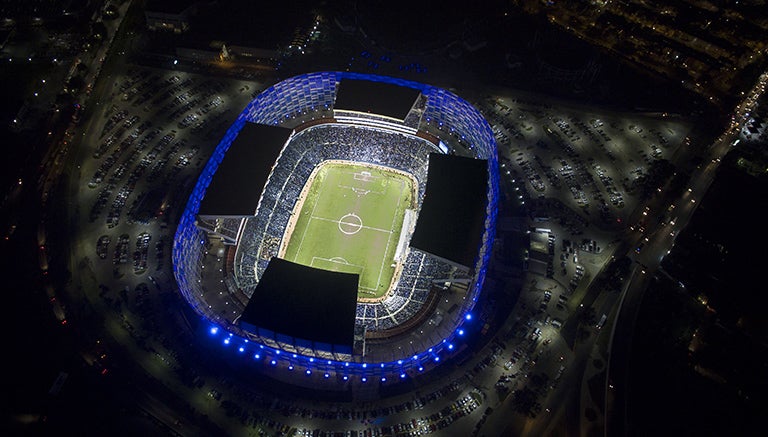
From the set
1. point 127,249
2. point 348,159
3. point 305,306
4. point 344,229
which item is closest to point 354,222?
point 344,229

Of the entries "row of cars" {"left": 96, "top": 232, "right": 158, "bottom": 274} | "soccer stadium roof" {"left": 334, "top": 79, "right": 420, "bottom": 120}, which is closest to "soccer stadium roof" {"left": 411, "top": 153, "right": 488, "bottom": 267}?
"soccer stadium roof" {"left": 334, "top": 79, "right": 420, "bottom": 120}

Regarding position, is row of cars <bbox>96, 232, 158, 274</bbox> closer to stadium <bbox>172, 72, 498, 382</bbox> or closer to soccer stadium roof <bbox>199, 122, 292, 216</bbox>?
stadium <bbox>172, 72, 498, 382</bbox>

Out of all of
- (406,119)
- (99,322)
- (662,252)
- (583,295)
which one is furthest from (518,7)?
(99,322)

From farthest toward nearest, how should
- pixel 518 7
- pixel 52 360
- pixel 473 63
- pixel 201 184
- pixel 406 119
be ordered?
pixel 518 7
pixel 473 63
pixel 406 119
pixel 201 184
pixel 52 360

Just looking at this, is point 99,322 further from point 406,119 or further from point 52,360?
point 406,119

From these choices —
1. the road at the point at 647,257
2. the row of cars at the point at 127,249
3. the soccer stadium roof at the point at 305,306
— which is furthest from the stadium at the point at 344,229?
the road at the point at 647,257
